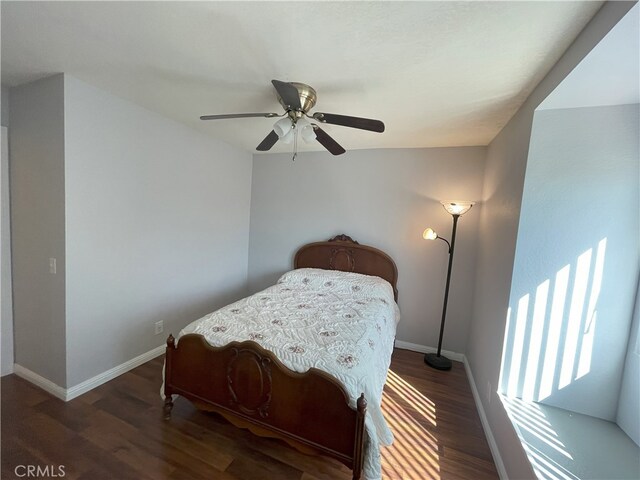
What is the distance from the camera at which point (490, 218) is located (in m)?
2.38

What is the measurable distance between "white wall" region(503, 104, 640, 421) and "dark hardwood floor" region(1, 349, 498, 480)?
683mm

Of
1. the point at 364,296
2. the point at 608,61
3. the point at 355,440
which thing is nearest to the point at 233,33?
the point at 608,61

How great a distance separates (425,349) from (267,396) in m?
2.27

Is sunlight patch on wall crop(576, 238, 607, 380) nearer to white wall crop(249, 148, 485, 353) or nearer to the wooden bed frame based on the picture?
the wooden bed frame

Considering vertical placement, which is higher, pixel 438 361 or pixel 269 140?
pixel 269 140

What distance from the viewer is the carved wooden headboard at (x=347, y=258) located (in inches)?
126

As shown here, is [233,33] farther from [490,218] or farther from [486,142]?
[486,142]

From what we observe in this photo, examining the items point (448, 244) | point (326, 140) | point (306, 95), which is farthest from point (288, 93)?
point (448, 244)

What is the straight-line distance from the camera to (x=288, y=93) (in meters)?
1.46

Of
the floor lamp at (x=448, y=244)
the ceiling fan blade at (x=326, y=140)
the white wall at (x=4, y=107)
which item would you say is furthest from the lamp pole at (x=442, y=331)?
the white wall at (x=4, y=107)

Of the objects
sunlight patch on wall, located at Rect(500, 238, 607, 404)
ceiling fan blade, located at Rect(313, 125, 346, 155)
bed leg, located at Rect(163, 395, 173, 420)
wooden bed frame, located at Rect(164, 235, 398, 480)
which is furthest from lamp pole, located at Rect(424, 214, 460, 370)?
bed leg, located at Rect(163, 395, 173, 420)

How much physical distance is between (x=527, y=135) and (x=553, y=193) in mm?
421

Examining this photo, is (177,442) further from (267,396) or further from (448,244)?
(448,244)

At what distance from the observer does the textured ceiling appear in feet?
3.82
